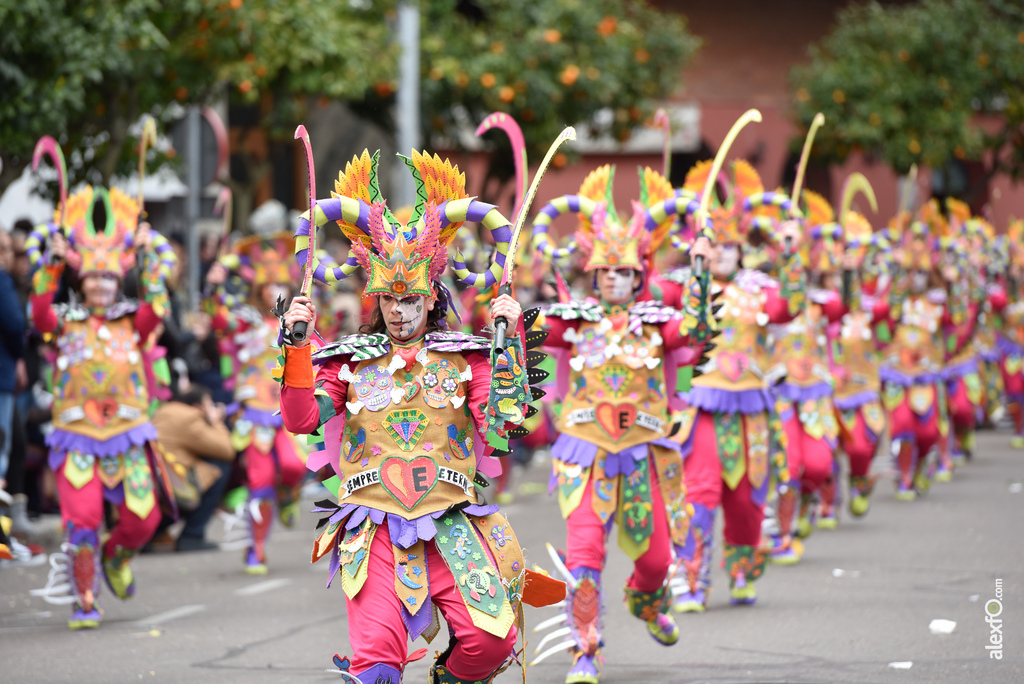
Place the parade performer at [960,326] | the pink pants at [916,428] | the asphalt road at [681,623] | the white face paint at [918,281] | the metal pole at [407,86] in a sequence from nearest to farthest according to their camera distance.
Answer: the asphalt road at [681,623] → the pink pants at [916,428] → the white face paint at [918,281] → the parade performer at [960,326] → the metal pole at [407,86]

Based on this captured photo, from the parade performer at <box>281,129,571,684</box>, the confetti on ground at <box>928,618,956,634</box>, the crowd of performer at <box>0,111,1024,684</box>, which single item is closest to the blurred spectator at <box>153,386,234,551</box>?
the crowd of performer at <box>0,111,1024,684</box>

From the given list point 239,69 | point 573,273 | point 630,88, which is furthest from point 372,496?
point 630,88

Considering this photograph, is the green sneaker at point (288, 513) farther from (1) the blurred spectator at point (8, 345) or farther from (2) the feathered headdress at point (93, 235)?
(2) the feathered headdress at point (93, 235)

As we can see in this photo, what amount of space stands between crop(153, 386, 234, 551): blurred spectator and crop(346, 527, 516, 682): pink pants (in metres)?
6.49

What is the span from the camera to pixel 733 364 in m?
8.82

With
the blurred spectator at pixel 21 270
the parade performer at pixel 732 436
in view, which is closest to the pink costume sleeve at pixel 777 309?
the parade performer at pixel 732 436

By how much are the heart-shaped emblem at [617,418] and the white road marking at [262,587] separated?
338 cm

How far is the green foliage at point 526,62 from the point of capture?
18.2 meters

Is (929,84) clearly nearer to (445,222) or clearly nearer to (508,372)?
(445,222)

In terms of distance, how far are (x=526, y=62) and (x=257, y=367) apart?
28.6 feet

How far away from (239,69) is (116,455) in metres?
6.04

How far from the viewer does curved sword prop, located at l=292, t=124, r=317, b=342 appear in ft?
16.4

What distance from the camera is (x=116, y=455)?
849 cm

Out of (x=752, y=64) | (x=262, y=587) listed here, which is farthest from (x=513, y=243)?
(x=752, y=64)
